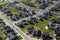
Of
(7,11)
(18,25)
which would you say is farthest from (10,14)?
(18,25)

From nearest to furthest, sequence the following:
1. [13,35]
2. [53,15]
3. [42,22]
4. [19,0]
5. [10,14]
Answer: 1. [13,35]
2. [42,22]
3. [53,15]
4. [10,14]
5. [19,0]

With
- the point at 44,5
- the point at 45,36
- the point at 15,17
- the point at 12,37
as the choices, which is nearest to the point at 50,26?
the point at 45,36

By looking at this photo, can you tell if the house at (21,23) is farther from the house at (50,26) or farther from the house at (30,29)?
the house at (50,26)

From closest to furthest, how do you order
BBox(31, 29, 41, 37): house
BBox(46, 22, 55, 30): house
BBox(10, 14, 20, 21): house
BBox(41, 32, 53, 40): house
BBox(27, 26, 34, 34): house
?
BBox(41, 32, 53, 40): house → BBox(31, 29, 41, 37): house → BBox(27, 26, 34, 34): house → BBox(46, 22, 55, 30): house → BBox(10, 14, 20, 21): house

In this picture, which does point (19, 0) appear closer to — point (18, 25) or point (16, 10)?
point (16, 10)

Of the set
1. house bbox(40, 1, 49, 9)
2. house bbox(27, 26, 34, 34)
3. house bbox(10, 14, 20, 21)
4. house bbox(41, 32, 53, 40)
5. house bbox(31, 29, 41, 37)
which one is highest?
house bbox(40, 1, 49, 9)

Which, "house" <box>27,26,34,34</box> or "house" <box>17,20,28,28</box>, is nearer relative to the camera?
"house" <box>27,26,34,34</box>

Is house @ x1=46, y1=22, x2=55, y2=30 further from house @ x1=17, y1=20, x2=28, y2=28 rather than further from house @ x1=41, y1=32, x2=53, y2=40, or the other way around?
house @ x1=17, y1=20, x2=28, y2=28

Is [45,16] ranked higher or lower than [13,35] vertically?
higher

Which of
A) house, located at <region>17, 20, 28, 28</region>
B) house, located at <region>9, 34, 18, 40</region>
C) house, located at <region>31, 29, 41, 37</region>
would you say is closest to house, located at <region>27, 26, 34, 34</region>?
house, located at <region>31, 29, 41, 37</region>

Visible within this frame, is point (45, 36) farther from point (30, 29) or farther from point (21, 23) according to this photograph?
point (21, 23)

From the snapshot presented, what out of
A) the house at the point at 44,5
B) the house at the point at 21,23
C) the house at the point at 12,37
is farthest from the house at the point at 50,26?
the house at the point at 44,5
